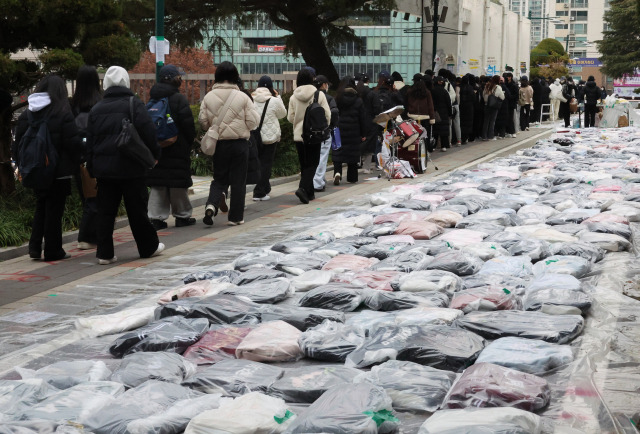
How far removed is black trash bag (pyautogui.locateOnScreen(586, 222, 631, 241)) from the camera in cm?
830

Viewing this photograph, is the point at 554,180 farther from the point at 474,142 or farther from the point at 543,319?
the point at 474,142

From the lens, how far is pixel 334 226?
9508 mm

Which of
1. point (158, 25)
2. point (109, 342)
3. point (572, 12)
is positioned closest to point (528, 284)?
point (109, 342)

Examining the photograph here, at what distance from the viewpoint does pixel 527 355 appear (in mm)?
4809

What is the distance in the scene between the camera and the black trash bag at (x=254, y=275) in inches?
275

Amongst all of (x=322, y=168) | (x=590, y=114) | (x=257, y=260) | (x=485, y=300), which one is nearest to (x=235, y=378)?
(x=485, y=300)

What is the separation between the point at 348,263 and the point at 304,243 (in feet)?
3.30

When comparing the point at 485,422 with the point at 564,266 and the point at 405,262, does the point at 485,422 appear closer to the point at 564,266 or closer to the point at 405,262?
the point at 564,266

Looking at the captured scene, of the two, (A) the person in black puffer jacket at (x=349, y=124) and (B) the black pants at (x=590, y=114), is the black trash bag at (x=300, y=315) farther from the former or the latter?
(B) the black pants at (x=590, y=114)

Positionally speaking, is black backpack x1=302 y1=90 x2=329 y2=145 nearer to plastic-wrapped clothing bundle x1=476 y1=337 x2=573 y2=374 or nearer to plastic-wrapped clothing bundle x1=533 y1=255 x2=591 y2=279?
plastic-wrapped clothing bundle x1=533 y1=255 x2=591 y2=279

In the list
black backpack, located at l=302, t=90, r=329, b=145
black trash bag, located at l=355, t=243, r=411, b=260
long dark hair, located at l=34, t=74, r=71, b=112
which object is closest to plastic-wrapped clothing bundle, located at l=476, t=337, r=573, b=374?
black trash bag, located at l=355, t=243, r=411, b=260

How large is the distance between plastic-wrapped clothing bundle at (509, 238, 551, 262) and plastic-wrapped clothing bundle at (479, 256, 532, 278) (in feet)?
0.55

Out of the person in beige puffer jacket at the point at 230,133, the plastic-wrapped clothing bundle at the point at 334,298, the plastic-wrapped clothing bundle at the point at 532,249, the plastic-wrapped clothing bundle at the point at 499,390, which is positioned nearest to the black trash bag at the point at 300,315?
the plastic-wrapped clothing bundle at the point at 334,298

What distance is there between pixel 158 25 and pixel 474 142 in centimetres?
1302
